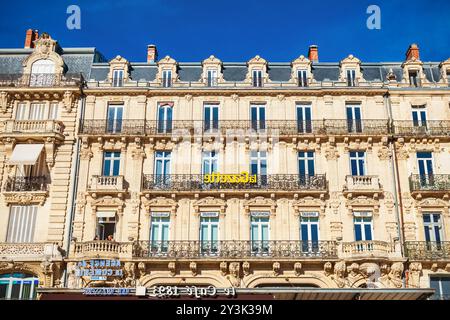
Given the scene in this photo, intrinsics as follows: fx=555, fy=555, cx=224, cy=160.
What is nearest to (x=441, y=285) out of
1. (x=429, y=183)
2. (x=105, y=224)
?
(x=429, y=183)

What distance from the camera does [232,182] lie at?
25.8 m

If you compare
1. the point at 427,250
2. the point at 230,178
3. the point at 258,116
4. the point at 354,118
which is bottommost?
the point at 427,250

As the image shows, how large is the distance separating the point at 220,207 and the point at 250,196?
148cm

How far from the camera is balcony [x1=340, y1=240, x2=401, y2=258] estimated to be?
23891 millimetres

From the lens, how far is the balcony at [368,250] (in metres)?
23.9

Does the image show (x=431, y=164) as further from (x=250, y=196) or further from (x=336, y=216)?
(x=250, y=196)

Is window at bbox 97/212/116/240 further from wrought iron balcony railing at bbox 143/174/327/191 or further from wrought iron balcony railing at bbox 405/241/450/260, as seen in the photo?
wrought iron balcony railing at bbox 405/241/450/260

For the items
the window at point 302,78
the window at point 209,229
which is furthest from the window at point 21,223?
the window at point 302,78

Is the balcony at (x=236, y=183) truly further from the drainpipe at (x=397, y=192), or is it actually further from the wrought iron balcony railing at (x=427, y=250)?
the wrought iron balcony railing at (x=427, y=250)

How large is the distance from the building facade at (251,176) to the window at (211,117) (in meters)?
0.07

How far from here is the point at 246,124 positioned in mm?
27172

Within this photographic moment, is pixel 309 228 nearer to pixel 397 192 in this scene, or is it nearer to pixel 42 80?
pixel 397 192

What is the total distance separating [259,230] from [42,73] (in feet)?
44.3
